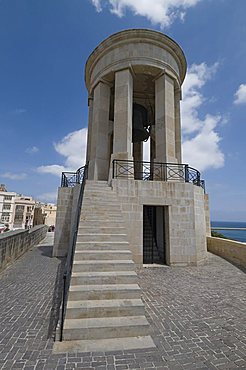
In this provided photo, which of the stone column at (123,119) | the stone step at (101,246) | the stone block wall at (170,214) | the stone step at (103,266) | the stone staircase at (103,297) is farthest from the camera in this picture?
the stone column at (123,119)

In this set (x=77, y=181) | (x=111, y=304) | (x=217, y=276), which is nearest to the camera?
(x=111, y=304)

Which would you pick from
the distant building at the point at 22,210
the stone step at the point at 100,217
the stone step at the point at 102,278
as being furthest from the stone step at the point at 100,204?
the distant building at the point at 22,210

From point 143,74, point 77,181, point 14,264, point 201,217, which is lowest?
point 14,264

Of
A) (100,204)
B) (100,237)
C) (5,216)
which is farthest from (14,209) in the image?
(100,237)

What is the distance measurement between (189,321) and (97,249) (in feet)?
8.56

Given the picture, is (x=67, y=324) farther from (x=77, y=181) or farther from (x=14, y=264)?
(x=77, y=181)

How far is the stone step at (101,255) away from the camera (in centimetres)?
489

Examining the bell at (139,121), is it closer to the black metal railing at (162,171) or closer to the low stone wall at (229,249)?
the black metal railing at (162,171)

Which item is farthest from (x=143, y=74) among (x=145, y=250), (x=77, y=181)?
(x=145, y=250)

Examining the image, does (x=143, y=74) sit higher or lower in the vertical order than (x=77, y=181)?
higher

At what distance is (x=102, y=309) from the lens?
3617mm

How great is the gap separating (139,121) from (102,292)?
38.6ft

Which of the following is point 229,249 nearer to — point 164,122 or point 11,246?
point 164,122

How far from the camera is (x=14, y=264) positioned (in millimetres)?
8344
